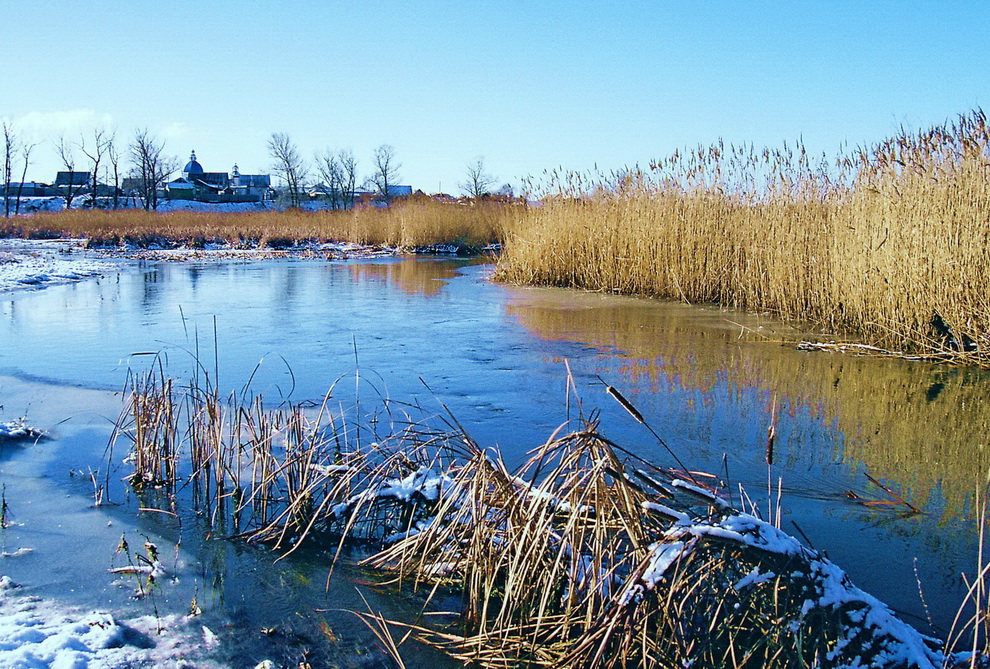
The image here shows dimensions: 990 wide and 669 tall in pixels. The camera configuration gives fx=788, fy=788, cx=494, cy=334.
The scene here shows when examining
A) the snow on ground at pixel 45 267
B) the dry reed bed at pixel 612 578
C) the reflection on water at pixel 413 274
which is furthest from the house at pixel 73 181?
the dry reed bed at pixel 612 578

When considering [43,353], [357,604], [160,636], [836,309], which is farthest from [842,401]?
[43,353]

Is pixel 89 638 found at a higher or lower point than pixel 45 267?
lower

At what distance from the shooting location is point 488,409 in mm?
5738

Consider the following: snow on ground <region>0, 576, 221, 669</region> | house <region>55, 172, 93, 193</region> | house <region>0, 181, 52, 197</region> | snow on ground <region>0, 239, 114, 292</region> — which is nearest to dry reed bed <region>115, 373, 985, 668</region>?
snow on ground <region>0, 576, 221, 669</region>

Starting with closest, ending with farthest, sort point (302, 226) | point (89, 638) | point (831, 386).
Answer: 1. point (89, 638)
2. point (831, 386)
3. point (302, 226)

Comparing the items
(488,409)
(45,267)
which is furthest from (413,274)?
(488,409)

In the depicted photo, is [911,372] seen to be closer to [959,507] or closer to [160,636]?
[959,507]

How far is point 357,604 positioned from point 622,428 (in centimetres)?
267

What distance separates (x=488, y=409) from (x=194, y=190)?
248 ft

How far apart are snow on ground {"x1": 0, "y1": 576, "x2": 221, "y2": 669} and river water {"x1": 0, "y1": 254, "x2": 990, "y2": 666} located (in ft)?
0.38

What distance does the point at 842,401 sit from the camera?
6227mm

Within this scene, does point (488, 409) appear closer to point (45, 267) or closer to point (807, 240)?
point (807, 240)

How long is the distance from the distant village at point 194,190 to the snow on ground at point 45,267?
36178mm

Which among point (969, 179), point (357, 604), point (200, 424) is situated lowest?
point (357, 604)
